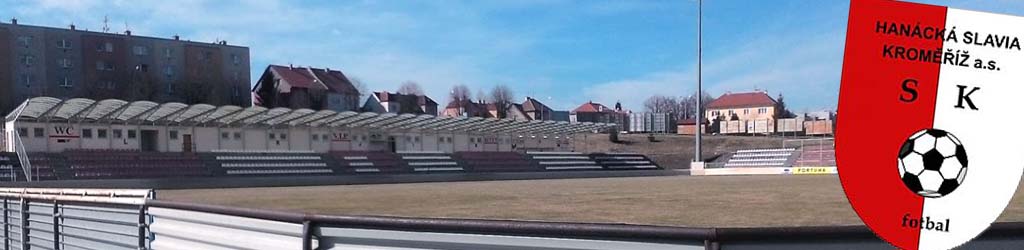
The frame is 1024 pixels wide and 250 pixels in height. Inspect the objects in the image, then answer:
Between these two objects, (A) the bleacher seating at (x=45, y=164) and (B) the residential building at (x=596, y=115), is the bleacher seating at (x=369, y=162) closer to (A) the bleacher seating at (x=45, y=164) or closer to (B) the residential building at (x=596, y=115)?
(A) the bleacher seating at (x=45, y=164)

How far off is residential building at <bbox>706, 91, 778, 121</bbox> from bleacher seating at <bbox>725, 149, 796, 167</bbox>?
182ft

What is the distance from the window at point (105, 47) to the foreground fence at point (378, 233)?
77.5 m

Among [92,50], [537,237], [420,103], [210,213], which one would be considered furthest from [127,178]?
[420,103]

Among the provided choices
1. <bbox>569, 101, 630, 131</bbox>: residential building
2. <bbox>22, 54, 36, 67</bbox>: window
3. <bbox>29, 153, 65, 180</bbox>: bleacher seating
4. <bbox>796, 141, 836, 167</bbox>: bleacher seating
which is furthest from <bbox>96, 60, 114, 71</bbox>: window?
<bbox>569, 101, 630, 131</bbox>: residential building

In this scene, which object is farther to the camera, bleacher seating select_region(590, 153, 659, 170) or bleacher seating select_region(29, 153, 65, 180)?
bleacher seating select_region(590, 153, 659, 170)

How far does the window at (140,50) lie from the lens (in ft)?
252

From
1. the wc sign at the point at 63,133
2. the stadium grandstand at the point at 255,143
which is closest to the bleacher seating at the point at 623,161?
the stadium grandstand at the point at 255,143

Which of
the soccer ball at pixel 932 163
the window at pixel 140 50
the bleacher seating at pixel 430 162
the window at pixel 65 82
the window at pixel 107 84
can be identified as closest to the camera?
the soccer ball at pixel 932 163

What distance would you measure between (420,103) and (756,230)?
4367 inches

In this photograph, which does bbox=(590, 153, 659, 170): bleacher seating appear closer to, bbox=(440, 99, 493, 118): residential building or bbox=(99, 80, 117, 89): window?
bbox=(99, 80, 117, 89): window

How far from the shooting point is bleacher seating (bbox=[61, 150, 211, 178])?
34.1 meters

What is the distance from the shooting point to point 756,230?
9.56ft

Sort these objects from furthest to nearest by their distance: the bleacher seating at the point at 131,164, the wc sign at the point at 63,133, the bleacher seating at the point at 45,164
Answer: the wc sign at the point at 63,133 → the bleacher seating at the point at 131,164 → the bleacher seating at the point at 45,164

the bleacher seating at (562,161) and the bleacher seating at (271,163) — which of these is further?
the bleacher seating at (562,161)
